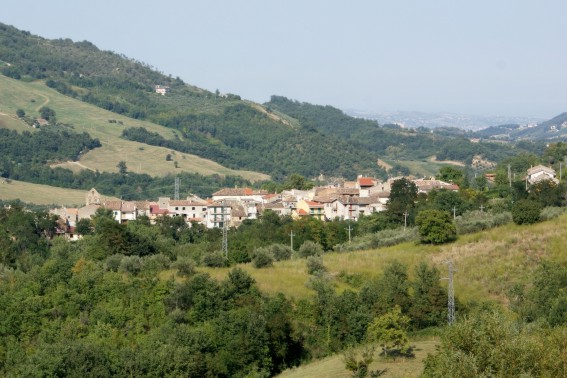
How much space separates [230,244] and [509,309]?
18459 millimetres

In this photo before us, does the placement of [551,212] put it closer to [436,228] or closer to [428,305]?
[436,228]

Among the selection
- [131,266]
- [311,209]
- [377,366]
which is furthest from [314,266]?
[311,209]

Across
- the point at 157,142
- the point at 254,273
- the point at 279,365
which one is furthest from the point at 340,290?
the point at 157,142

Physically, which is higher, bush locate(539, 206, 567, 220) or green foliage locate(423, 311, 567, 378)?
bush locate(539, 206, 567, 220)

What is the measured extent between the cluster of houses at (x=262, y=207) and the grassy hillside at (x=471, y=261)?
24.8 meters

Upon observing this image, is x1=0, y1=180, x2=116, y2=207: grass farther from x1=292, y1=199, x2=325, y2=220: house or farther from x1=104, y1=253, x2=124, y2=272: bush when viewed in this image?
x1=104, y1=253, x2=124, y2=272: bush

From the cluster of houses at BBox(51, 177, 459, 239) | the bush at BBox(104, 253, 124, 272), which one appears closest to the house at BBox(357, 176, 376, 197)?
the cluster of houses at BBox(51, 177, 459, 239)

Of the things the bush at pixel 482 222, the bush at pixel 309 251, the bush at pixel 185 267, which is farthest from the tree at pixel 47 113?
the bush at pixel 185 267

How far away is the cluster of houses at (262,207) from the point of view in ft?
253

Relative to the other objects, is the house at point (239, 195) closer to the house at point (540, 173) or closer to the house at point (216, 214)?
the house at point (216, 214)

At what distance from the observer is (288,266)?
4728 cm

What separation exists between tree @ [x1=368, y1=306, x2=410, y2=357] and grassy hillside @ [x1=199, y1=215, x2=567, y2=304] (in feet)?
21.8

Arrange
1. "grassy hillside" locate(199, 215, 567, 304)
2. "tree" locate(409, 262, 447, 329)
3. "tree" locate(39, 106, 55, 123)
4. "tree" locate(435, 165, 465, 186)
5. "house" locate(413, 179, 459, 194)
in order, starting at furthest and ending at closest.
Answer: "tree" locate(39, 106, 55, 123) < "tree" locate(435, 165, 465, 186) < "house" locate(413, 179, 459, 194) < "grassy hillside" locate(199, 215, 567, 304) < "tree" locate(409, 262, 447, 329)

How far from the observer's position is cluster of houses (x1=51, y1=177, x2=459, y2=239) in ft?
253
